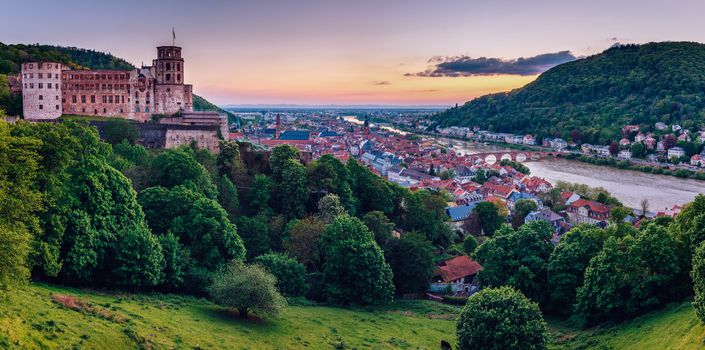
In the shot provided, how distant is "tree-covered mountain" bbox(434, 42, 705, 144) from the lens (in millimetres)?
135375

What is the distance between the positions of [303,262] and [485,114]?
566 feet

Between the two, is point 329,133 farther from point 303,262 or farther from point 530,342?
point 530,342

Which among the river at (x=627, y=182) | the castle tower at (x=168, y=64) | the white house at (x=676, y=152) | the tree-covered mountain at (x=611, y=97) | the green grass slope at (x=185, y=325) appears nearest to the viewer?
the green grass slope at (x=185, y=325)

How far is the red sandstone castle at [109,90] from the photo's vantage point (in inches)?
1532

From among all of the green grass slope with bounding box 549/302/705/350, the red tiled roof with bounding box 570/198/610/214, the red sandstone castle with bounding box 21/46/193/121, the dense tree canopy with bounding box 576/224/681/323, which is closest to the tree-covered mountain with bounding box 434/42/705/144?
the red tiled roof with bounding box 570/198/610/214

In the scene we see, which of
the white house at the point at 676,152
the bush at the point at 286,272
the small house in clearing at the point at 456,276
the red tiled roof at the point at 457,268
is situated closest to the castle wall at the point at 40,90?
the bush at the point at 286,272

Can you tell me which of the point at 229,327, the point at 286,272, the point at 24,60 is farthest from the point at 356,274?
the point at 24,60

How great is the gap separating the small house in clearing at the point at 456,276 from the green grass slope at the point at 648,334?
10389 millimetres

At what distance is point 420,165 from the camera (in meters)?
93.5

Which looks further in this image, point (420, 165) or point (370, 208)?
point (420, 165)

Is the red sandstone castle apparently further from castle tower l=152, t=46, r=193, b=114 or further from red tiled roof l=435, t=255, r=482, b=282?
red tiled roof l=435, t=255, r=482, b=282

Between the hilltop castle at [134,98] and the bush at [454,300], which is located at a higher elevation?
the hilltop castle at [134,98]

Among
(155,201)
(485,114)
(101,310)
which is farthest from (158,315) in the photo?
(485,114)

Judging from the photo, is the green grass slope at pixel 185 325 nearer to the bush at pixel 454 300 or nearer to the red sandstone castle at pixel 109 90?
the bush at pixel 454 300
